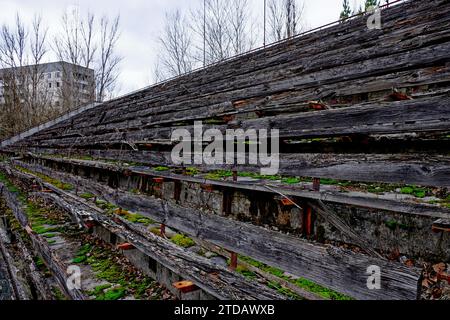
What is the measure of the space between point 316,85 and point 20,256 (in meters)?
5.50

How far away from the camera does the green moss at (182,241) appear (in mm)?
3207

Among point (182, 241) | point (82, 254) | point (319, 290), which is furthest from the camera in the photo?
point (82, 254)

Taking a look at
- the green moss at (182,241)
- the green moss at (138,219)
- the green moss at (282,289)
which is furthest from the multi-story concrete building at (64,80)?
the green moss at (282,289)

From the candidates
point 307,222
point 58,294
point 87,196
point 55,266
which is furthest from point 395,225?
point 87,196

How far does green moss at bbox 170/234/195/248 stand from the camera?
126 inches

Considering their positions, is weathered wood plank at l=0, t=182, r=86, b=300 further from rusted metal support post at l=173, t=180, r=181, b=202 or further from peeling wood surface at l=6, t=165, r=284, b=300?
rusted metal support post at l=173, t=180, r=181, b=202

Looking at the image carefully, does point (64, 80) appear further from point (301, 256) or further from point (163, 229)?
point (301, 256)

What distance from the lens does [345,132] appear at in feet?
7.88

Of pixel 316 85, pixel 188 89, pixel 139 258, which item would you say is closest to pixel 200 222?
pixel 139 258

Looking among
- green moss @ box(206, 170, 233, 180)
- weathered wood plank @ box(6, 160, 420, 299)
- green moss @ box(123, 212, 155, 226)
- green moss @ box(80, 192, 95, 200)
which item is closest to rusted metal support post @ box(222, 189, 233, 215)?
green moss @ box(206, 170, 233, 180)

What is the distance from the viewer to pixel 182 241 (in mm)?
3303

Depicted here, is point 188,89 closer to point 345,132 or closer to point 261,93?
point 261,93

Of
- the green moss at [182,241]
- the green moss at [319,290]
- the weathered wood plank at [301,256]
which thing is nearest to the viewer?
the weathered wood plank at [301,256]

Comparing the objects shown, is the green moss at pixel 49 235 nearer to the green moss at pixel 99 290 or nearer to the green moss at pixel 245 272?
the green moss at pixel 99 290
